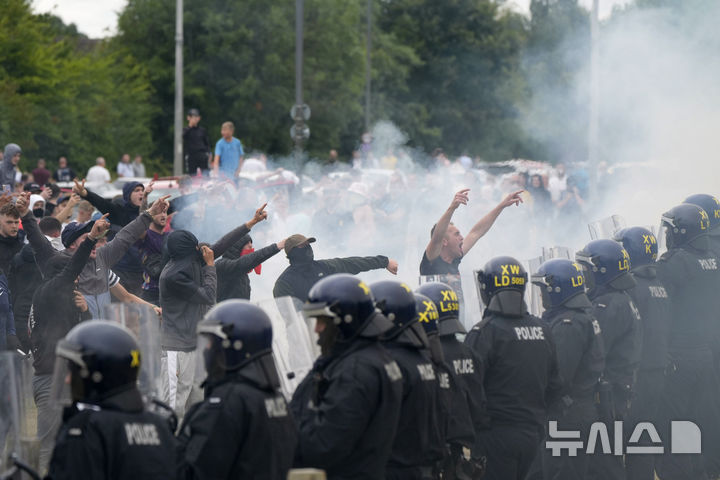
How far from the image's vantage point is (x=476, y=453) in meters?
6.93

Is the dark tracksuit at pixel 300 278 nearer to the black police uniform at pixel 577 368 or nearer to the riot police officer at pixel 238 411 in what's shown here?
the black police uniform at pixel 577 368

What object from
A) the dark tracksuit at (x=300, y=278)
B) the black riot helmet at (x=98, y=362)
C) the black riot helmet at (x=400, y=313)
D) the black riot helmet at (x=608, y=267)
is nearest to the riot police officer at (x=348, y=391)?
the black riot helmet at (x=400, y=313)

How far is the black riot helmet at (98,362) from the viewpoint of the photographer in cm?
422

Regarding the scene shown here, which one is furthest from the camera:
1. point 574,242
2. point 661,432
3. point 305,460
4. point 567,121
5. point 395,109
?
point 395,109

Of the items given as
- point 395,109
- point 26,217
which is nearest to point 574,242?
point 26,217

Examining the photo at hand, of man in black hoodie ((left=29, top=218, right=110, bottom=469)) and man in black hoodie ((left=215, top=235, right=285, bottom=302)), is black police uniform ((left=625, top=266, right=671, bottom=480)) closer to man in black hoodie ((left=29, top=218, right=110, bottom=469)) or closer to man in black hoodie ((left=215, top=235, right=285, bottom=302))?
man in black hoodie ((left=215, top=235, right=285, bottom=302))

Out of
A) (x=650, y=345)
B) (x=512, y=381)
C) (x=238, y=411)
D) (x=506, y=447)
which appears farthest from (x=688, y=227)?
(x=238, y=411)

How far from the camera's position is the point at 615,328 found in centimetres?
828

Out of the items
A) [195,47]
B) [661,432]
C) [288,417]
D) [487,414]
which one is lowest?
[661,432]

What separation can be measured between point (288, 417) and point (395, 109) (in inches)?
1929

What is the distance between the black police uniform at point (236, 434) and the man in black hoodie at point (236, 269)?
204 inches

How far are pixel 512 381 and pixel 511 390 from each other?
0.05 meters

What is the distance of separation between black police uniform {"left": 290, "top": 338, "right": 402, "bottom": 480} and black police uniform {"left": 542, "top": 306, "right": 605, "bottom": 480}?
269 cm

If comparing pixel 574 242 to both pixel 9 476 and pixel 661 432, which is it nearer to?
pixel 661 432
